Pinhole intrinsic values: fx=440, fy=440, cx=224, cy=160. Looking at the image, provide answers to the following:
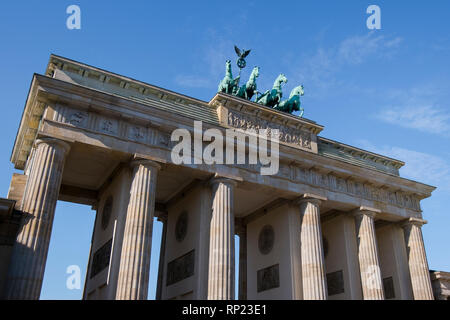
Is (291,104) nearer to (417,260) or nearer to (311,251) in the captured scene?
(311,251)

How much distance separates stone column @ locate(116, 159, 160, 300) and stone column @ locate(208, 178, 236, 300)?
10.3 feet

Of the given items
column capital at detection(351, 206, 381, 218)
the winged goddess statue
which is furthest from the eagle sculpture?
column capital at detection(351, 206, 381, 218)

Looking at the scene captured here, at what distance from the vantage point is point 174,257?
79.2ft

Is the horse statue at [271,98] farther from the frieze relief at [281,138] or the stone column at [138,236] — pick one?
the stone column at [138,236]

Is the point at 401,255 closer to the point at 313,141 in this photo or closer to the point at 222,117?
the point at 313,141

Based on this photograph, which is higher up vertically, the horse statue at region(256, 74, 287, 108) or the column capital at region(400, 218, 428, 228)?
the horse statue at region(256, 74, 287, 108)

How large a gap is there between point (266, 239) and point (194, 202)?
593 cm

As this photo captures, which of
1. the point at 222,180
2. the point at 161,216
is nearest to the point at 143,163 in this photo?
the point at 222,180

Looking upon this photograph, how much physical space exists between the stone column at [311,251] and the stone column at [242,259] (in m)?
5.92

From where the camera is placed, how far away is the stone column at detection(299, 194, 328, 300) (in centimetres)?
2270

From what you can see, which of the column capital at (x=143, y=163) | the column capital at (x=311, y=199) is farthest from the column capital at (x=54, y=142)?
the column capital at (x=311, y=199)

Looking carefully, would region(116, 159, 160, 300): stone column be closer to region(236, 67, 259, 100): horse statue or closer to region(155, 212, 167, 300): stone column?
region(155, 212, 167, 300): stone column
